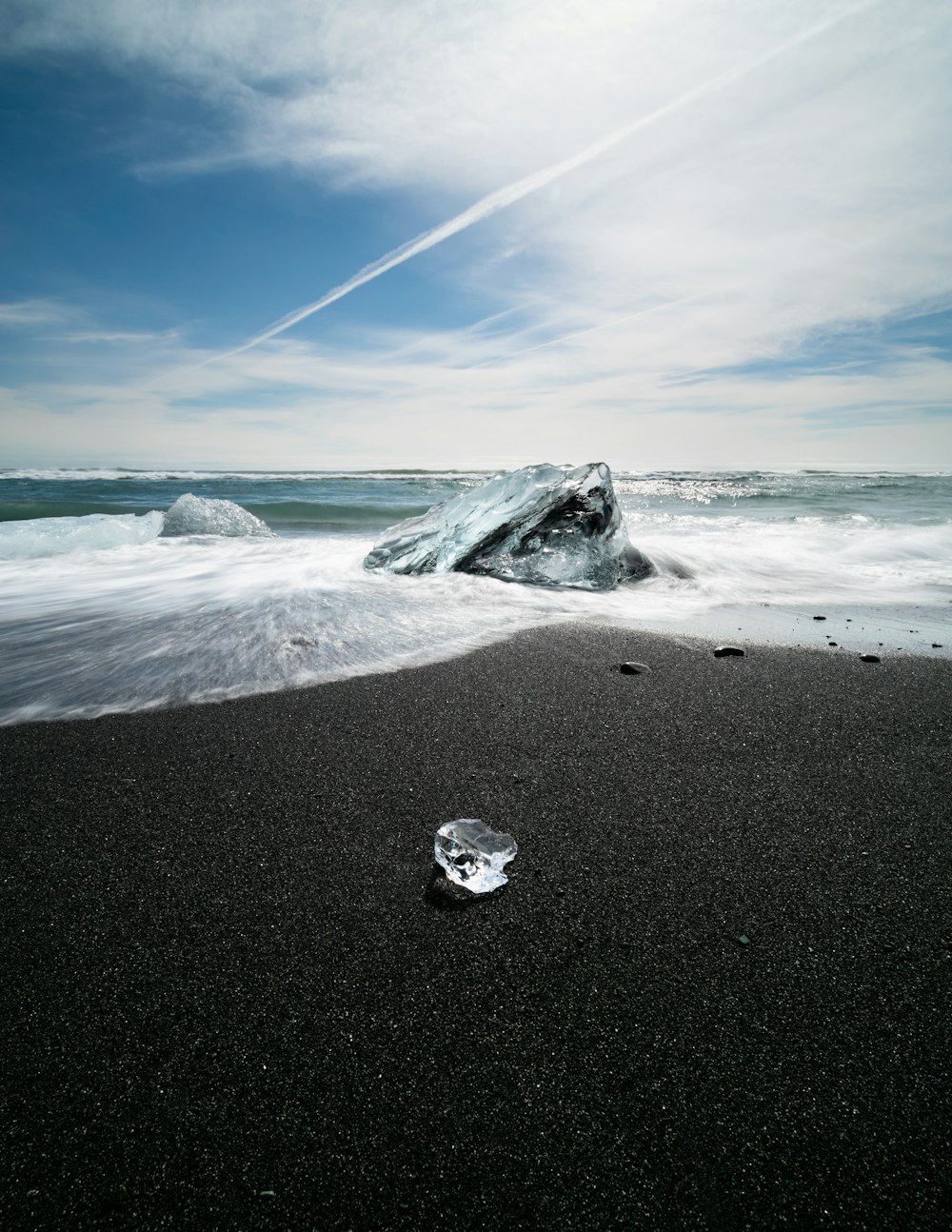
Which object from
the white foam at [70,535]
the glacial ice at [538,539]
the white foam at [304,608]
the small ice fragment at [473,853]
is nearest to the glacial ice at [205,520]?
the white foam at [70,535]

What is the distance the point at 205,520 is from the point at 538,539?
6.35 meters

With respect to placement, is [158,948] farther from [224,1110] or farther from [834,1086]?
[834,1086]

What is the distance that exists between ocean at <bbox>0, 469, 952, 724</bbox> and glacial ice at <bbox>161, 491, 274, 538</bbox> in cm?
37

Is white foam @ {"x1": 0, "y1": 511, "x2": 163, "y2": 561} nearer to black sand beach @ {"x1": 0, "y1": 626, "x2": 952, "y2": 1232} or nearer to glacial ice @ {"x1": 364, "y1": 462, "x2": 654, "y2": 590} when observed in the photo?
glacial ice @ {"x1": 364, "y1": 462, "x2": 654, "y2": 590}

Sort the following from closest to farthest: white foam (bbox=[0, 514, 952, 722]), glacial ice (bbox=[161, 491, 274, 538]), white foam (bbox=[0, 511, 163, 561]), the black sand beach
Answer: the black sand beach → white foam (bbox=[0, 514, 952, 722]) → white foam (bbox=[0, 511, 163, 561]) → glacial ice (bbox=[161, 491, 274, 538])

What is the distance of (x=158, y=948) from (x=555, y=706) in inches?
62.2

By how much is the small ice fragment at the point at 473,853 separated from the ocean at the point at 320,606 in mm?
1460

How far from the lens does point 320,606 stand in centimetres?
434

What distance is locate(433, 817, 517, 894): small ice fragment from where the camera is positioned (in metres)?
1.44

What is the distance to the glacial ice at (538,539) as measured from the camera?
526 cm

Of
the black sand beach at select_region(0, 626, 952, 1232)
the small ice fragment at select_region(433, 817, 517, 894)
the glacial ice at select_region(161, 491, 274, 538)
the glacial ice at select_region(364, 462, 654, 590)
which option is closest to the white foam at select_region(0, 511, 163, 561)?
the glacial ice at select_region(161, 491, 274, 538)

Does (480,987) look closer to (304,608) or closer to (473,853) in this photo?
(473,853)

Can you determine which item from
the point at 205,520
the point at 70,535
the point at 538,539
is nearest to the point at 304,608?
the point at 538,539

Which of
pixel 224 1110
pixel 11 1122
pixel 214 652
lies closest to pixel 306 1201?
pixel 224 1110
